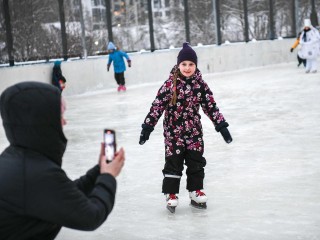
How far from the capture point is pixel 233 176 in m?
6.30

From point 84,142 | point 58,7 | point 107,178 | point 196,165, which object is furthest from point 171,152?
point 58,7

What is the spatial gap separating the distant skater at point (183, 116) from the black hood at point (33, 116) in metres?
2.67

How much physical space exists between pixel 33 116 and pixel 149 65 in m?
19.9

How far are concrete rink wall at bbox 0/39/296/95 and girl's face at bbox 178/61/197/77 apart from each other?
11.9 meters

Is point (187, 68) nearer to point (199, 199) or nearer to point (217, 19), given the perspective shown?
point (199, 199)

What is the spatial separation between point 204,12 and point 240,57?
236 cm


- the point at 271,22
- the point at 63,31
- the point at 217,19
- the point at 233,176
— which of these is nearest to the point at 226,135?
the point at 233,176

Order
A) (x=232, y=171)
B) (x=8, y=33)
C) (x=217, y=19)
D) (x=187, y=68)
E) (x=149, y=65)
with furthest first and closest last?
1. (x=217, y=19)
2. (x=149, y=65)
3. (x=8, y=33)
4. (x=232, y=171)
5. (x=187, y=68)

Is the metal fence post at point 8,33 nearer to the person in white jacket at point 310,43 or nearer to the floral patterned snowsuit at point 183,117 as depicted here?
the person in white jacket at point 310,43

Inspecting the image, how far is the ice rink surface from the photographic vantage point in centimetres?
460

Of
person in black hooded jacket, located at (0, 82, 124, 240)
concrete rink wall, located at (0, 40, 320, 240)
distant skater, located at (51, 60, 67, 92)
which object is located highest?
person in black hooded jacket, located at (0, 82, 124, 240)

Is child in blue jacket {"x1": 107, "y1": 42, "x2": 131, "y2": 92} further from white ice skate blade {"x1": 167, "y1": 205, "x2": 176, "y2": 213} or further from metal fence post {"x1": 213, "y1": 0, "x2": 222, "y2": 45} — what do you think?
white ice skate blade {"x1": 167, "y1": 205, "x2": 176, "y2": 213}

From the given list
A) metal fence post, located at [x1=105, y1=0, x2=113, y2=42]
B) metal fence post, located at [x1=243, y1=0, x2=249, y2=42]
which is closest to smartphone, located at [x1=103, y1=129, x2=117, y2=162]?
metal fence post, located at [x1=105, y1=0, x2=113, y2=42]

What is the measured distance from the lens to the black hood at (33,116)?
7.43ft
